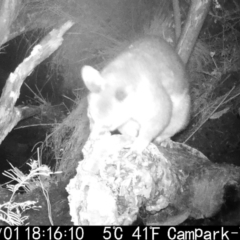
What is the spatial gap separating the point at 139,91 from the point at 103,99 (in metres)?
0.32

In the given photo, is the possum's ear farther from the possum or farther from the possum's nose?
the possum's nose

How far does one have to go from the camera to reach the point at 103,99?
2.55m

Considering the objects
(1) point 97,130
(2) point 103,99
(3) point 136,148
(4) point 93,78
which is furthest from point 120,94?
(3) point 136,148

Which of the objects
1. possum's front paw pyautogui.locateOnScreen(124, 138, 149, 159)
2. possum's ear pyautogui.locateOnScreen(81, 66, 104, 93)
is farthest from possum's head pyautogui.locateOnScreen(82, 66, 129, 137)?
possum's front paw pyautogui.locateOnScreen(124, 138, 149, 159)

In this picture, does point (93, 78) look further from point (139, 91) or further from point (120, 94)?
point (139, 91)

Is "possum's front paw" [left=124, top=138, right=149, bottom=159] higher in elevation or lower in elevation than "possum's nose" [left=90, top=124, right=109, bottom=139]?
lower

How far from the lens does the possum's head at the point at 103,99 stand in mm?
2539

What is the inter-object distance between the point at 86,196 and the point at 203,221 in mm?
1179

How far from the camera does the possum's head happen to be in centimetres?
254

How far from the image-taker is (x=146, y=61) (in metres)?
2.96

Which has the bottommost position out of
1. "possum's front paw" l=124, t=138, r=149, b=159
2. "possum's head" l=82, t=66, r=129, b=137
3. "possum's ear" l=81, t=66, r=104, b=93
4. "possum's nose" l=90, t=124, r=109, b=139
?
"possum's front paw" l=124, t=138, r=149, b=159

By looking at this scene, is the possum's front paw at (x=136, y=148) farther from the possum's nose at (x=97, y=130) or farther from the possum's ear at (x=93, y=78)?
the possum's ear at (x=93, y=78)

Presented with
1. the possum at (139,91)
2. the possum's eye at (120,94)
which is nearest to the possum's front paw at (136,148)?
the possum at (139,91)

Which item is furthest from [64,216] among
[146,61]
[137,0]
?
[137,0]
